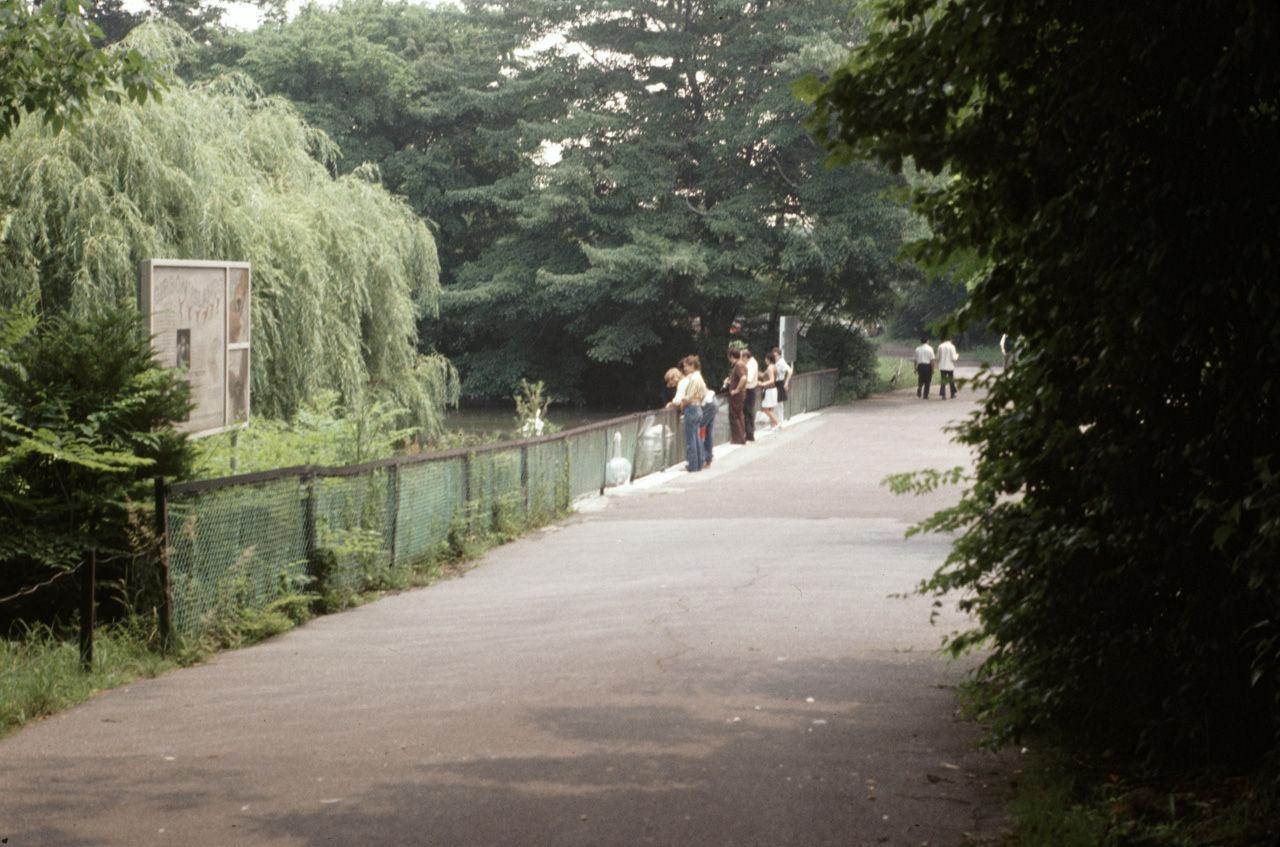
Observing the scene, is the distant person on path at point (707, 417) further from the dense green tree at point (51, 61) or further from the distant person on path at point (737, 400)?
the dense green tree at point (51, 61)

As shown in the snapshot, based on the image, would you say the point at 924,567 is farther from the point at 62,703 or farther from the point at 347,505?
the point at 62,703

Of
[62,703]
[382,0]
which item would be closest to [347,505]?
[62,703]

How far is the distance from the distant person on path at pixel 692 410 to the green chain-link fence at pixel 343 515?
3.50 meters

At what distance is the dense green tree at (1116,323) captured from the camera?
11.9 ft

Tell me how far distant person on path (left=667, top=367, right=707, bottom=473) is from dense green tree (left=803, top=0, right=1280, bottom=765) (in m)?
14.8

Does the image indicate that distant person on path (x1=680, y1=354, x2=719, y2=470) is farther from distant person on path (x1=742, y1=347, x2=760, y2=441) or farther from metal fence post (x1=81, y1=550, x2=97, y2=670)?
metal fence post (x1=81, y1=550, x2=97, y2=670)

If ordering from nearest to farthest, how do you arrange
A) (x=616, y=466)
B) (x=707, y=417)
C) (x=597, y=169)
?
1. (x=616, y=466)
2. (x=707, y=417)
3. (x=597, y=169)

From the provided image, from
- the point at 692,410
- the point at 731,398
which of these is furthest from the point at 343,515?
the point at 731,398

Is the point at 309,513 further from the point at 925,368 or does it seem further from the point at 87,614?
the point at 925,368

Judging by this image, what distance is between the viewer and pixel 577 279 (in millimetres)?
37625

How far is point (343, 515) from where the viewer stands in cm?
1017

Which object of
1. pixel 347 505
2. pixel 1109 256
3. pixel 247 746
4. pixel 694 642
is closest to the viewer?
pixel 1109 256

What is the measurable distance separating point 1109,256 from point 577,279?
3410 centimetres

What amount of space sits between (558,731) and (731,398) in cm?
1795
